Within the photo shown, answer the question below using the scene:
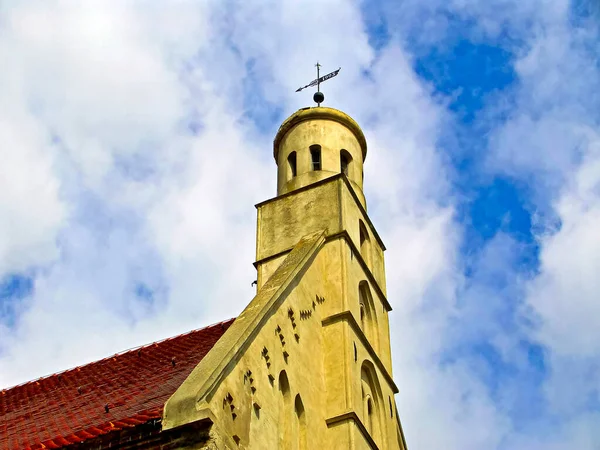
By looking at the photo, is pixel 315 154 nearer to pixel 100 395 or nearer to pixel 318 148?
pixel 318 148

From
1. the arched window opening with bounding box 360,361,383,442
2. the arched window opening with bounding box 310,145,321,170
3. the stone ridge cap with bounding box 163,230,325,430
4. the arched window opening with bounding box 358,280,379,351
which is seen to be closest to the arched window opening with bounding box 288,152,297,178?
the arched window opening with bounding box 310,145,321,170

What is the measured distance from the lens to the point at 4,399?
1969 cm

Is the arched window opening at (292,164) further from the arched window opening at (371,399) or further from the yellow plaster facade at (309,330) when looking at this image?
the arched window opening at (371,399)

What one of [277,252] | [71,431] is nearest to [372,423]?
[277,252]

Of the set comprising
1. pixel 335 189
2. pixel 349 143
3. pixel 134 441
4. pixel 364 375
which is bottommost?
pixel 134 441

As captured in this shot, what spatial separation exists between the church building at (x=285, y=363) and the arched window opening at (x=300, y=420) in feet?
0.06

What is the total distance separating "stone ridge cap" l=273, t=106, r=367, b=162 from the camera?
77.5ft

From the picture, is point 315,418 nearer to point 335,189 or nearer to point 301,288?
point 301,288

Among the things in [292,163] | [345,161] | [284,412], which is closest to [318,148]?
[292,163]

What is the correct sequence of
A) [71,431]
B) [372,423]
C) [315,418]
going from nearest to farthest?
[71,431], [315,418], [372,423]

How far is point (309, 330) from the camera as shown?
17.6 meters

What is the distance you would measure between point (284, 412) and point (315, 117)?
995cm

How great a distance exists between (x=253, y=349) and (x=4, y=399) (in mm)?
7495

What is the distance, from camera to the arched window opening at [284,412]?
15032mm
